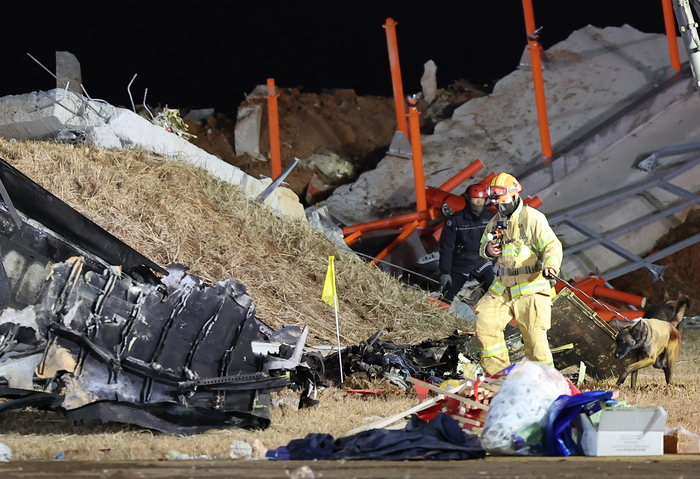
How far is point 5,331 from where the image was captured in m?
4.46

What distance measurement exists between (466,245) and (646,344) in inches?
132

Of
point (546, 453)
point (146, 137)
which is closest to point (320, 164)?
point (146, 137)

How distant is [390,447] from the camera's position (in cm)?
348

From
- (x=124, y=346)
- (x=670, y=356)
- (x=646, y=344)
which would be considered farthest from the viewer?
(x=670, y=356)

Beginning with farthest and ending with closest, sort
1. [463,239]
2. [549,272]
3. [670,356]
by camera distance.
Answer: [463,239]
[670,356]
[549,272]

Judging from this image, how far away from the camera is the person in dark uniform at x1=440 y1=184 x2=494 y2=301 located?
29.3 feet

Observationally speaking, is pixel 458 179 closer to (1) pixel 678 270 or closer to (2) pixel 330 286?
(1) pixel 678 270

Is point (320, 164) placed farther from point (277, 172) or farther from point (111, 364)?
point (111, 364)

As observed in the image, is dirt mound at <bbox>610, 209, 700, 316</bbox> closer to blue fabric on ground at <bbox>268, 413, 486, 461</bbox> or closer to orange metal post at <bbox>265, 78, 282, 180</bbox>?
orange metal post at <bbox>265, 78, 282, 180</bbox>

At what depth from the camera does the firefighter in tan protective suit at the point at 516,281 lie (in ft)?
18.7

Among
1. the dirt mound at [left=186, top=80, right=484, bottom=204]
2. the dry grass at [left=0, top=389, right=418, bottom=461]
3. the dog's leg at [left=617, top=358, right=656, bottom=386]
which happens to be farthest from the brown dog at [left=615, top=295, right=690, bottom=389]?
the dirt mound at [left=186, top=80, right=484, bottom=204]

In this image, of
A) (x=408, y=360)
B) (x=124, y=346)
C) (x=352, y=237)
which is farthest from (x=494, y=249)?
(x=352, y=237)

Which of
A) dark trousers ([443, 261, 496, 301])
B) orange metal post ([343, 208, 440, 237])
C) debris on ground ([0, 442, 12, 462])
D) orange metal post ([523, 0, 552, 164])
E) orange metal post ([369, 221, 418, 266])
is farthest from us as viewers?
orange metal post ([523, 0, 552, 164])

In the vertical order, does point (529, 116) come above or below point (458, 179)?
above
